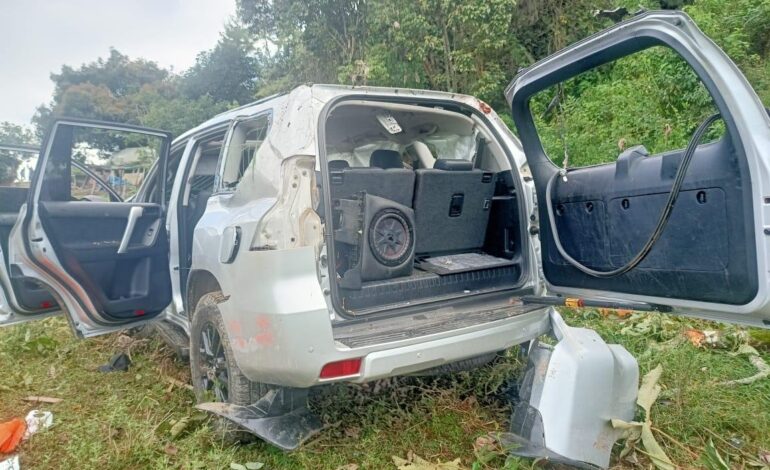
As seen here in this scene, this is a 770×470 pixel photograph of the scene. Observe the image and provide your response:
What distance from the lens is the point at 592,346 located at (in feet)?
8.16

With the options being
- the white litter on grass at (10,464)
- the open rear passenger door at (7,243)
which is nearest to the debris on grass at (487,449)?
the white litter on grass at (10,464)

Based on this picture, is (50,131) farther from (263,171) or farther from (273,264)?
(273,264)

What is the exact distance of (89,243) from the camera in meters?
3.55

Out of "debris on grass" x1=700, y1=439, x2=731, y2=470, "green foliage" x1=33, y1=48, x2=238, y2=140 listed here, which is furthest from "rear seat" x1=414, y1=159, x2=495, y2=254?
"green foliage" x1=33, y1=48, x2=238, y2=140

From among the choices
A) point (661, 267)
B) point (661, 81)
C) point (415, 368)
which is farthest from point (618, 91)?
point (415, 368)

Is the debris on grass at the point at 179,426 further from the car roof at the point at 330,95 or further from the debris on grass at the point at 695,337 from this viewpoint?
the debris on grass at the point at 695,337

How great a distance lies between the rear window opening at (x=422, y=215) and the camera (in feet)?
9.07

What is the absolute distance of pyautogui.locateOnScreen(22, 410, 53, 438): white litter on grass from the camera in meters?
3.11

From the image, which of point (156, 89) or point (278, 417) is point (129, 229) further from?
point (156, 89)

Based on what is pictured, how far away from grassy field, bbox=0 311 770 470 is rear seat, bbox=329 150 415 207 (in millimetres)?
1223

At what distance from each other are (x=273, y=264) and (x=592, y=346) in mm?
1547

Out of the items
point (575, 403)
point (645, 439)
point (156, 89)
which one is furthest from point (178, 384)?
point (156, 89)

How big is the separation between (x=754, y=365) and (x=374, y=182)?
8.76 feet

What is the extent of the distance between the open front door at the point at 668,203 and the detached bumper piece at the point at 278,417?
1.52m
